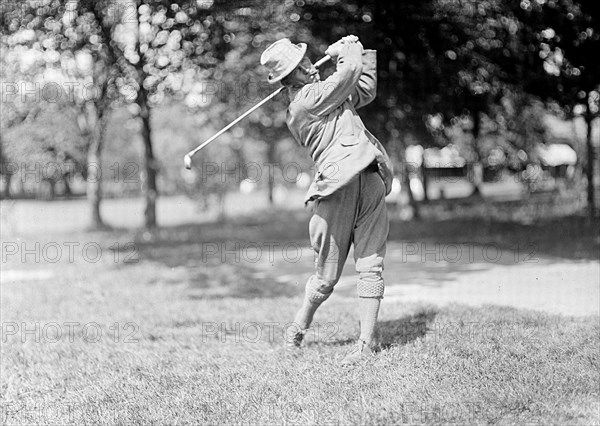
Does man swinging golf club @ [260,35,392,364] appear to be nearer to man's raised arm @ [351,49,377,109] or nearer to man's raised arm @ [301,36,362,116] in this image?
man's raised arm @ [301,36,362,116]

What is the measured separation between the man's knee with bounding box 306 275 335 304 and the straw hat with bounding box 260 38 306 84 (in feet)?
4.92

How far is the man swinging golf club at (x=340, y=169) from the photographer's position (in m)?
4.88

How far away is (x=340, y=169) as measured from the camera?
4.79 metres

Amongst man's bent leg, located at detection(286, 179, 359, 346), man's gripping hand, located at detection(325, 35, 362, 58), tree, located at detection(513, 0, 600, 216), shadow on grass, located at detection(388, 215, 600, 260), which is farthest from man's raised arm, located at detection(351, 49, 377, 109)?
tree, located at detection(513, 0, 600, 216)

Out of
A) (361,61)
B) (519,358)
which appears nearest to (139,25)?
(361,61)

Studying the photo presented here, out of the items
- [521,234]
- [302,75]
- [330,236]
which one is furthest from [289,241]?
[302,75]

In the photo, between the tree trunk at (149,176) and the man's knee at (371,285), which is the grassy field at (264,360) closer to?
the man's knee at (371,285)

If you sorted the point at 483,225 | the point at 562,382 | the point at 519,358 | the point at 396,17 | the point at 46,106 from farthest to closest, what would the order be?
the point at 46,106 < the point at 483,225 < the point at 396,17 < the point at 519,358 < the point at 562,382

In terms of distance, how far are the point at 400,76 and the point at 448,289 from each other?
7.59 metres

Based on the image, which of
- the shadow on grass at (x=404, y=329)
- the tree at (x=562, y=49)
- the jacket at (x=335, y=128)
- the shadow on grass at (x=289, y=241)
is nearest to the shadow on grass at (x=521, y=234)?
the shadow on grass at (x=289, y=241)

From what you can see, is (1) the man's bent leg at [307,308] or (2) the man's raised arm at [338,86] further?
(1) the man's bent leg at [307,308]

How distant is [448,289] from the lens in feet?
25.9

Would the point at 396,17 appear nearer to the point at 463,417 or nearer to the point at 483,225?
the point at 483,225

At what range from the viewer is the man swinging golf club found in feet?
16.0
